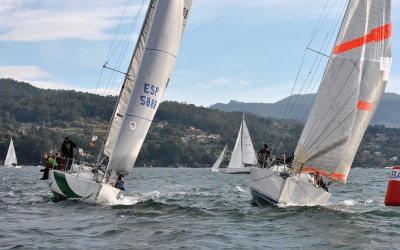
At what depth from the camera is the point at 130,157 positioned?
2172cm

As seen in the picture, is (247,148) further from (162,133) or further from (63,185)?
(162,133)

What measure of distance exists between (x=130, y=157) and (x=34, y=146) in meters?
112

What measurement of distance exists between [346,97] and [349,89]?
29cm

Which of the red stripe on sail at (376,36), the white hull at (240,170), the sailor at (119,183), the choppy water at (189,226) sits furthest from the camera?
the white hull at (240,170)

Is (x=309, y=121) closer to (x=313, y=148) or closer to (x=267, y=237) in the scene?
(x=313, y=148)

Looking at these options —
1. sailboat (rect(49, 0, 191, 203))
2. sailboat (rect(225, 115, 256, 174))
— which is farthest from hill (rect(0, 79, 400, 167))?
sailboat (rect(49, 0, 191, 203))

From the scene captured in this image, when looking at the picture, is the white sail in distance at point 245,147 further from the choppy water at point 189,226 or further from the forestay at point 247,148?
the choppy water at point 189,226

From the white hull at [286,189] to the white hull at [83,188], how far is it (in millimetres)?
4847

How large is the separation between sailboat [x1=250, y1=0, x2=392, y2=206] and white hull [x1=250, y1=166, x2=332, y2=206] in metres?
0.04

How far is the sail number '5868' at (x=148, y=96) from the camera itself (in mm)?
21469

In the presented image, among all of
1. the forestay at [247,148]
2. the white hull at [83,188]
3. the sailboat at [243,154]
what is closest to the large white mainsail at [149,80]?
the white hull at [83,188]

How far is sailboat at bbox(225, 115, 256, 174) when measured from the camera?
73031 millimetres

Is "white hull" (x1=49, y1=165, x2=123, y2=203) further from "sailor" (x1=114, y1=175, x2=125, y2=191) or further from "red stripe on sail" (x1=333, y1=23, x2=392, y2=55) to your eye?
"red stripe on sail" (x1=333, y1=23, x2=392, y2=55)

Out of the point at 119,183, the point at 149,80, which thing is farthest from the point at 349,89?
the point at 119,183
